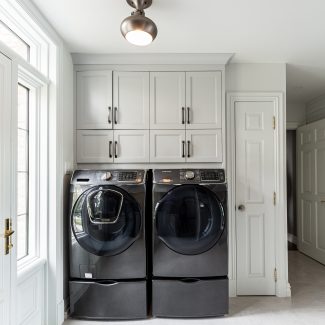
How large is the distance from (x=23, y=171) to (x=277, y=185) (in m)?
2.37

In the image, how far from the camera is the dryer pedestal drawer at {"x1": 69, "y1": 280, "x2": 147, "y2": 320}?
2.28 m

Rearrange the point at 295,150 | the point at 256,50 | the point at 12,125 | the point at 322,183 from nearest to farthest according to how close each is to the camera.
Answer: the point at 12,125 → the point at 256,50 → the point at 322,183 → the point at 295,150

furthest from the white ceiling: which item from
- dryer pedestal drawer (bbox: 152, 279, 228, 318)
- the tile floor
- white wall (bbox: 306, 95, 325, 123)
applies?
the tile floor

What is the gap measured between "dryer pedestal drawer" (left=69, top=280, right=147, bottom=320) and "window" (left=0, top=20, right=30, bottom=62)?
1.90 m

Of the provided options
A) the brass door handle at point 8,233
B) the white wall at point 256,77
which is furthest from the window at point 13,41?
the white wall at point 256,77

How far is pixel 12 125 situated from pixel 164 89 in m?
1.44

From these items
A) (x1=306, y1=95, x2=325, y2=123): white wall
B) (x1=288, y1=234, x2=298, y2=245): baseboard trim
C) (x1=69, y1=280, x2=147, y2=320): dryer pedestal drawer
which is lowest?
(x1=288, y1=234, x2=298, y2=245): baseboard trim

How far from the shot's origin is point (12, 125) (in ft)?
5.43

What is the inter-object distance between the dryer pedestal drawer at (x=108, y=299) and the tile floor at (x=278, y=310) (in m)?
0.08

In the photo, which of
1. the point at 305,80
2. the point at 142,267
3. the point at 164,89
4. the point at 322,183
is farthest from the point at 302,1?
the point at 322,183

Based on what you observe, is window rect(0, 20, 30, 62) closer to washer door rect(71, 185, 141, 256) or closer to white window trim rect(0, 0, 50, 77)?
white window trim rect(0, 0, 50, 77)

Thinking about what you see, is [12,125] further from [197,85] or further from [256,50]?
[256,50]

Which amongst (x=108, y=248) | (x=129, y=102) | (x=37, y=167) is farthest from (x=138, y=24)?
(x=108, y=248)

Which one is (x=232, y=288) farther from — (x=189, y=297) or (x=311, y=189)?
(x=311, y=189)
